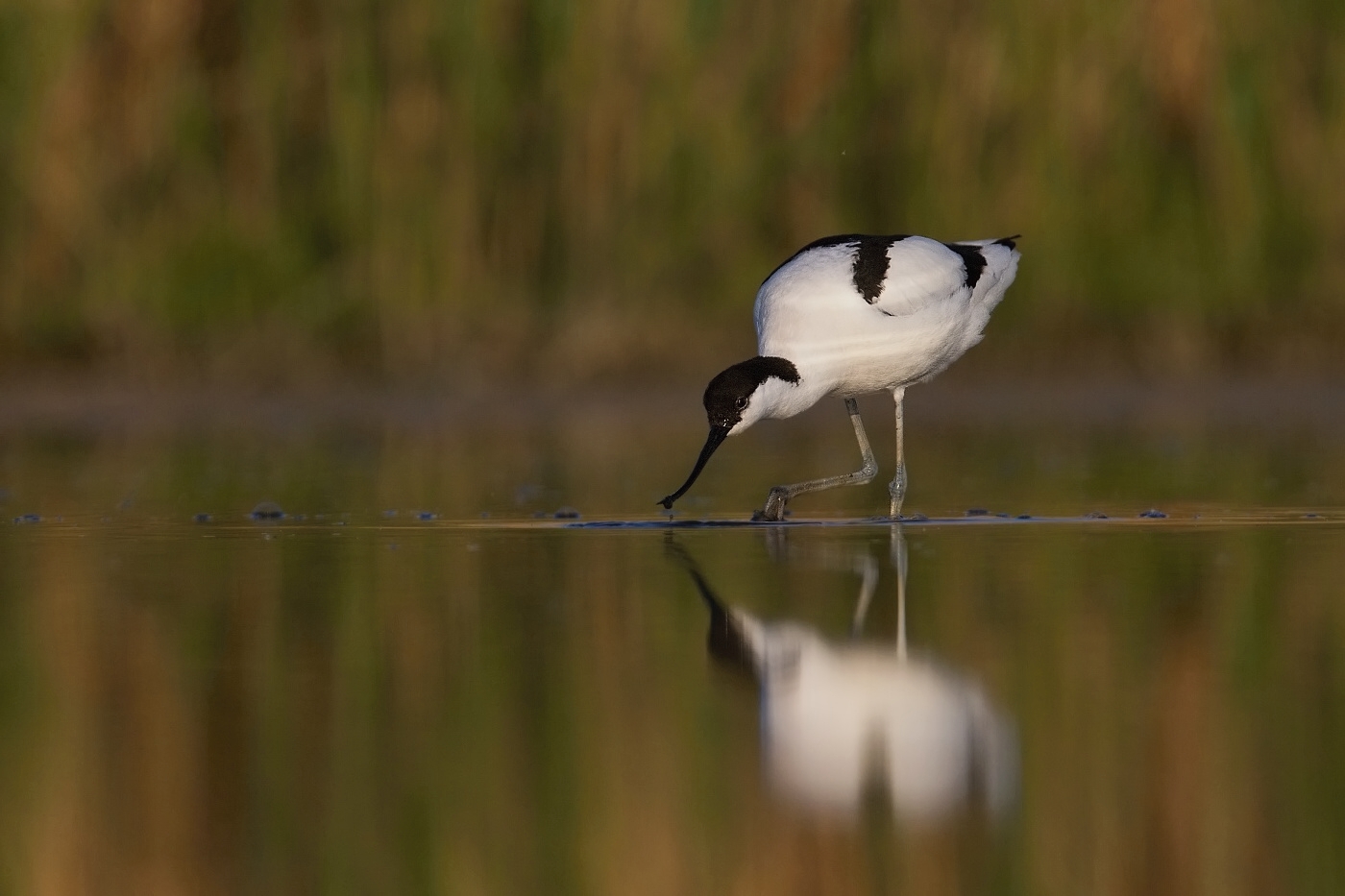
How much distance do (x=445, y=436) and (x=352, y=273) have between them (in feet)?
5.74

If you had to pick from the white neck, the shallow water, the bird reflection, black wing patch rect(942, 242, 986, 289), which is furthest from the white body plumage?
the bird reflection

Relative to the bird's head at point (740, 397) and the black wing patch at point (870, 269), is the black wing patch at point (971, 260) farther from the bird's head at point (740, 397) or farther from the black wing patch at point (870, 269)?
the bird's head at point (740, 397)

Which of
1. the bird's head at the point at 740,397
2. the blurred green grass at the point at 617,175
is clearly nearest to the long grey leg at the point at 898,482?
the bird's head at the point at 740,397

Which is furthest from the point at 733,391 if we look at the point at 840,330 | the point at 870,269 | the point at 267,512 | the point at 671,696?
the point at 671,696

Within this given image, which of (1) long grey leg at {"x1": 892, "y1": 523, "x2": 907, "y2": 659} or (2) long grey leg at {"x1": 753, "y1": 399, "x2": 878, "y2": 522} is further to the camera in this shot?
(2) long grey leg at {"x1": 753, "y1": 399, "x2": 878, "y2": 522}

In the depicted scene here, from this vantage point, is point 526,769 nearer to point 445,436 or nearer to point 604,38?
point 445,436

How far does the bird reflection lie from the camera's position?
12.7 ft

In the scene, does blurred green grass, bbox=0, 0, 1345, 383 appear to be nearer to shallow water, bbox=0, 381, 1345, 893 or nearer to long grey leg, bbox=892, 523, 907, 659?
shallow water, bbox=0, 381, 1345, 893

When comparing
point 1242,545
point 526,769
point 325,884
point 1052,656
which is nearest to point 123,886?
point 325,884

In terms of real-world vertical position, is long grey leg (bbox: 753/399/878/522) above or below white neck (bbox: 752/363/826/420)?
below

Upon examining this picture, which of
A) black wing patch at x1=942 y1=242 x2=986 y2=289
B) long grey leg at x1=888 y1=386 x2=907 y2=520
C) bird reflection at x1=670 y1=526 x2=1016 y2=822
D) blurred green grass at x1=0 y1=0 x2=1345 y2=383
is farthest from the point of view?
blurred green grass at x1=0 y1=0 x2=1345 y2=383

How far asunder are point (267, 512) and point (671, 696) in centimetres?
396

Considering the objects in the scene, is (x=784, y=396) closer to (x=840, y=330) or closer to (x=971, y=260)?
(x=840, y=330)

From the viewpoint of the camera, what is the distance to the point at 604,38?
1398 cm
